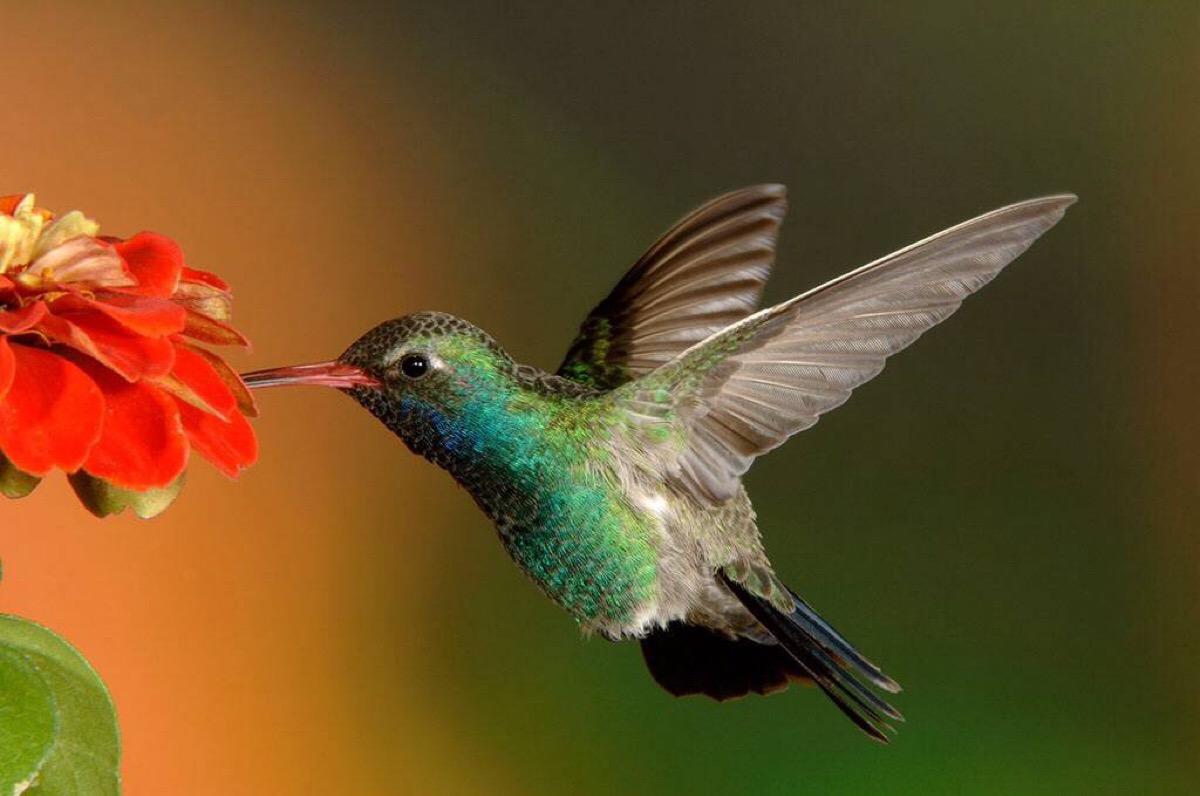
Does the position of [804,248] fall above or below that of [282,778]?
above

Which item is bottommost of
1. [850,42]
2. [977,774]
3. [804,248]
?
[977,774]

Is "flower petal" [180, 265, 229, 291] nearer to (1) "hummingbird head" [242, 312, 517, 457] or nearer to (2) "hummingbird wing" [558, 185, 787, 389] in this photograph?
(1) "hummingbird head" [242, 312, 517, 457]

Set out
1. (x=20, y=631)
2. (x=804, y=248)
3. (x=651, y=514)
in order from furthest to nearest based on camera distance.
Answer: (x=804, y=248) < (x=651, y=514) < (x=20, y=631)

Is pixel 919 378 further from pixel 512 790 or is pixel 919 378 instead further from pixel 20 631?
pixel 20 631

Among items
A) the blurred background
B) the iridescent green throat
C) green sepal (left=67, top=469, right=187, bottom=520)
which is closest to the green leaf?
green sepal (left=67, top=469, right=187, bottom=520)

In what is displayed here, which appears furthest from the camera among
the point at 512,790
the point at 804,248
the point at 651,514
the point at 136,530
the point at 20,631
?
the point at 804,248

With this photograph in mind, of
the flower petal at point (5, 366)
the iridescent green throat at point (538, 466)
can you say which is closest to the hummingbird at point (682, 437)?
the iridescent green throat at point (538, 466)

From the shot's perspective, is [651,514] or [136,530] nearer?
[651,514]

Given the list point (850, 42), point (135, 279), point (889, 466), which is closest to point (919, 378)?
point (889, 466)

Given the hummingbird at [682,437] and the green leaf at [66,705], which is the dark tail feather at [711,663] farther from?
the green leaf at [66,705]
